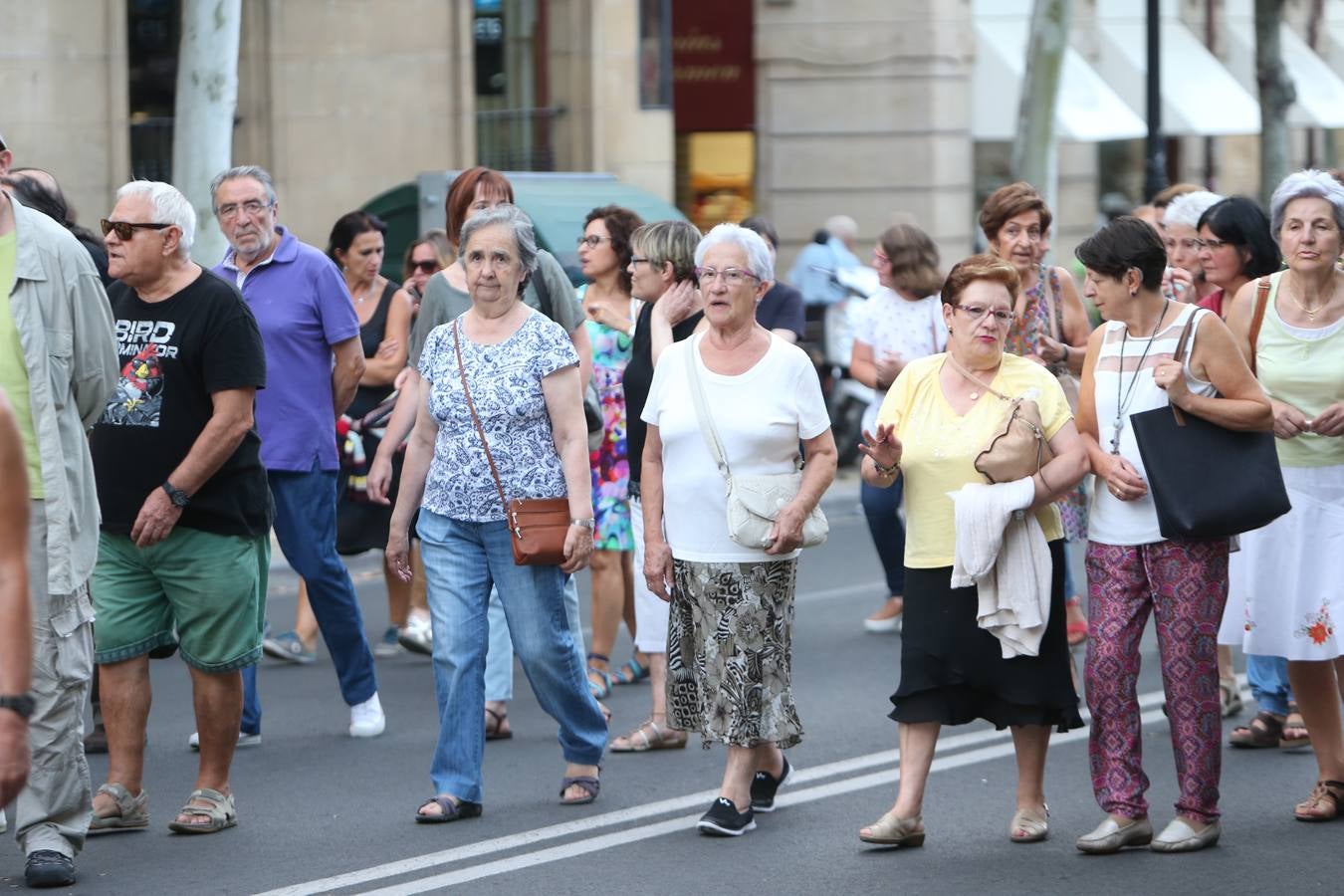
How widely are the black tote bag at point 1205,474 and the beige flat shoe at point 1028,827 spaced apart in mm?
974

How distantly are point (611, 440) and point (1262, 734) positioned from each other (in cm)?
293

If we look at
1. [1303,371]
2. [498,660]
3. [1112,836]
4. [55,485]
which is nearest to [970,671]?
[1112,836]

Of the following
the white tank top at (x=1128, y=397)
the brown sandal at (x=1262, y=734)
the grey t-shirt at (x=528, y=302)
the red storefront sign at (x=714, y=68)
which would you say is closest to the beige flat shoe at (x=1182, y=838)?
the white tank top at (x=1128, y=397)

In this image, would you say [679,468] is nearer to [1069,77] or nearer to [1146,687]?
[1146,687]

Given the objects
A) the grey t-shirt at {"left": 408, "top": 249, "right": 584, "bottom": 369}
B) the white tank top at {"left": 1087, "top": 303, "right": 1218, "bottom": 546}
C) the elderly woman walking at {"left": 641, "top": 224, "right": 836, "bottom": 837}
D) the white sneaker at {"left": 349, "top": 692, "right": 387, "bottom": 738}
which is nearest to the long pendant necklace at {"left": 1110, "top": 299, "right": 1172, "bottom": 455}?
the white tank top at {"left": 1087, "top": 303, "right": 1218, "bottom": 546}

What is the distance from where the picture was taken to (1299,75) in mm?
31406

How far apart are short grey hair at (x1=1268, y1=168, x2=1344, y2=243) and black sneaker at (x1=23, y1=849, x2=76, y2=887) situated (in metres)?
4.25

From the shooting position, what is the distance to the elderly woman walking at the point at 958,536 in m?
6.53

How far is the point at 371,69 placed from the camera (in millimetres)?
19703

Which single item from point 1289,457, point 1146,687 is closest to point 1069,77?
point 1146,687

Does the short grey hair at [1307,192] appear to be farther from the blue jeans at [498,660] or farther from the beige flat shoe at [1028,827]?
the blue jeans at [498,660]

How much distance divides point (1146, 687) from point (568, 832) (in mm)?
3222

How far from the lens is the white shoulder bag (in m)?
6.73

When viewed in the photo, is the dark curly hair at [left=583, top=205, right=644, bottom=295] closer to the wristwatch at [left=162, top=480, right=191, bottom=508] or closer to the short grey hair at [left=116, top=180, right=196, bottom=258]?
the short grey hair at [left=116, top=180, right=196, bottom=258]
